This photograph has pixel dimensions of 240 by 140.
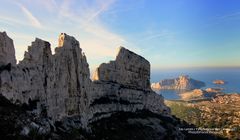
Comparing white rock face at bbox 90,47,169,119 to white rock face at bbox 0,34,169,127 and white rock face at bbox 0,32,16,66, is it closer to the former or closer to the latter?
white rock face at bbox 0,34,169,127

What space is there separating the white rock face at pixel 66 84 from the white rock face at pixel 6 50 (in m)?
0.39

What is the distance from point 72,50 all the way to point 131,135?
3159cm

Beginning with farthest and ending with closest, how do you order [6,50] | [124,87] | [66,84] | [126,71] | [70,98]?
[126,71] → [124,87] → [70,98] → [66,84] → [6,50]

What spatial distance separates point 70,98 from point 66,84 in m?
3.87

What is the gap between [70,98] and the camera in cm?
8581

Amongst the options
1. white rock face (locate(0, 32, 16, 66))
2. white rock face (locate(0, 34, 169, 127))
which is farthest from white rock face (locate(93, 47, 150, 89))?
white rock face (locate(0, 32, 16, 66))

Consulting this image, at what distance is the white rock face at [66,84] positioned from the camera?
68.1 metres

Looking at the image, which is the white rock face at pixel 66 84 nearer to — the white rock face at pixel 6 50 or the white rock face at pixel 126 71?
the white rock face at pixel 126 71

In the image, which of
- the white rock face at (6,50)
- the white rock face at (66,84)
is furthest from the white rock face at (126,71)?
the white rock face at (6,50)

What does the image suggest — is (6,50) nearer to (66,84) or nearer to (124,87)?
(66,84)

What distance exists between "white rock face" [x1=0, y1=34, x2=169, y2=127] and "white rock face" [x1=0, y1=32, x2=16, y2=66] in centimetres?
39

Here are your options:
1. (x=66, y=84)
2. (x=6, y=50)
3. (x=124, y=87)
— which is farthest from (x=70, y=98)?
(x=124, y=87)

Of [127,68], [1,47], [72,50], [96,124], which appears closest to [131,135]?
[96,124]

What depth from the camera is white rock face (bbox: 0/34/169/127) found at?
6806cm
